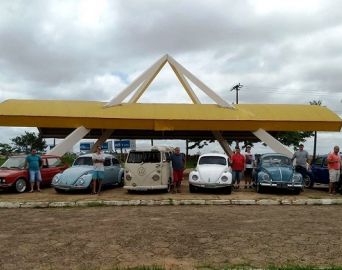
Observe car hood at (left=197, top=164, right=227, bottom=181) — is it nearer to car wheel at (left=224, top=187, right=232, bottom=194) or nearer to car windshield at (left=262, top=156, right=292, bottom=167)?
car wheel at (left=224, top=187, right=232, bottom=194)

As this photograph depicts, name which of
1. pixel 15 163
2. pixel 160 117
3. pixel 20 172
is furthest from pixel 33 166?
pixel 160 117

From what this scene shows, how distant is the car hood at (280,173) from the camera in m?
14.6

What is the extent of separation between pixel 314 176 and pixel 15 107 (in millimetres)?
14662

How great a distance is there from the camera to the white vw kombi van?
1476 cm

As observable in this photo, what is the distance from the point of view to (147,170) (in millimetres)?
14789

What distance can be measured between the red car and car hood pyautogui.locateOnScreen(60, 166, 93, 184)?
1.56 metres

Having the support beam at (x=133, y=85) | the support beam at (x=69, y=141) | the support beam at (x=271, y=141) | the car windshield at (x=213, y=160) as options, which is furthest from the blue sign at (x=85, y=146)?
the car windshield at (x=213, y=160)

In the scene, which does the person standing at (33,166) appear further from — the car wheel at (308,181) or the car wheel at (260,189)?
the car wheel at (308,181)

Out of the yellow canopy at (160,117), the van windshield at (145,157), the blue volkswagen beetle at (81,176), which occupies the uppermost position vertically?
the yellow canopy at (160,117)

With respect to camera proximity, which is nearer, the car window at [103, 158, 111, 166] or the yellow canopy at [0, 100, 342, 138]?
the car window at [103, 158, 111, 166]

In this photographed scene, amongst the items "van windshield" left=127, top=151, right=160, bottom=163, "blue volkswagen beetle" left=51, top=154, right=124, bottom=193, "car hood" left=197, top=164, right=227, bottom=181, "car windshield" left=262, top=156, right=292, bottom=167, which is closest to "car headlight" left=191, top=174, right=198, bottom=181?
"car hood" left=197, top=164, right=227, bottom=181

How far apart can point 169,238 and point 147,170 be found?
739 centimetres

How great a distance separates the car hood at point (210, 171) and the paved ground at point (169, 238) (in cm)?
357

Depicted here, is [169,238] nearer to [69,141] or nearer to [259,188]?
[259,188]
